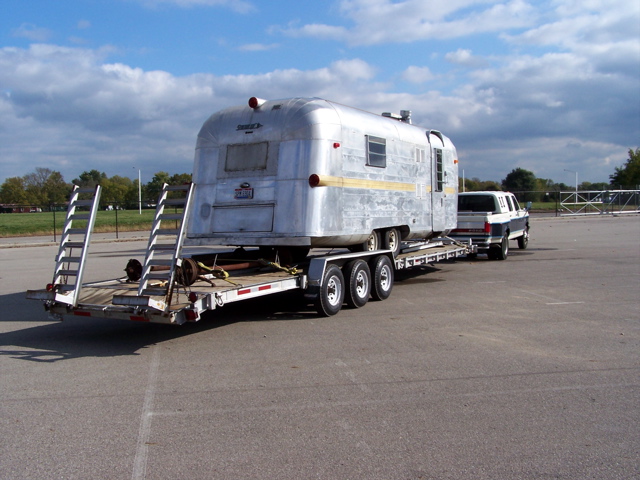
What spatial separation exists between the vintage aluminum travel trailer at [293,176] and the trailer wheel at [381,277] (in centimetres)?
49

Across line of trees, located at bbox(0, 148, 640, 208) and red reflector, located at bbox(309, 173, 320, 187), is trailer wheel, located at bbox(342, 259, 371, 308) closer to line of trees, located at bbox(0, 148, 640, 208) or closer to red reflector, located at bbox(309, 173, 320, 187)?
red reflector, located at bbox(309, 173, 320, 187)

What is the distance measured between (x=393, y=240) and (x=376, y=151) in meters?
2.07

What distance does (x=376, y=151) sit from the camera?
38.3 ft

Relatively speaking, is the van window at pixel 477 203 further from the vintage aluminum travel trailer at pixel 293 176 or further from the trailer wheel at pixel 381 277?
the trailer wheel at pixel 381 277

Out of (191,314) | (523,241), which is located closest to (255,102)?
(191,314)

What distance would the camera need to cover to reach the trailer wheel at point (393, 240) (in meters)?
12.4

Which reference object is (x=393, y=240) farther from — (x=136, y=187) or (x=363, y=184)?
(x=136, y=187)

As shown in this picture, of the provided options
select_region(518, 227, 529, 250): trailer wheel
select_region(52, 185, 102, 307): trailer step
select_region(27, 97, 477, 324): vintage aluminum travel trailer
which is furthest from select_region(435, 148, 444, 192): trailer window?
select_region(518, 227, 529, 250): trailer wheel

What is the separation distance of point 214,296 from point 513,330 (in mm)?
4323

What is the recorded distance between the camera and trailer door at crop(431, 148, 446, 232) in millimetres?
14312

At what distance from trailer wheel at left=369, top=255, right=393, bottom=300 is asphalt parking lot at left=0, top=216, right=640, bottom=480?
22.1 inches

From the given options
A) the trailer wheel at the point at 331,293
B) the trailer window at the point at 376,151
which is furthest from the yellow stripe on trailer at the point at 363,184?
the trailer wheel at the point at 331,293

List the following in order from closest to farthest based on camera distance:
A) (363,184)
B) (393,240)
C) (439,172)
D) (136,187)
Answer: (363,184) → (393,240) → (439,172) → (136,187)

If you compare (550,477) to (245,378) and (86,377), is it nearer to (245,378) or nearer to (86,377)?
(245,378)
